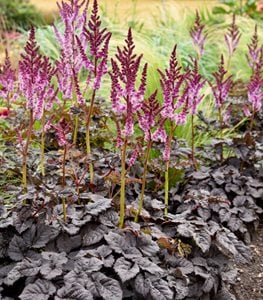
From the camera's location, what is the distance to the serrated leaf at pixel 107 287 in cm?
220

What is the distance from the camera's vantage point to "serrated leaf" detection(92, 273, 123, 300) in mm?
2199

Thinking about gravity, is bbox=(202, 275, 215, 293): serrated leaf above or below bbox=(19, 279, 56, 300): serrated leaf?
below

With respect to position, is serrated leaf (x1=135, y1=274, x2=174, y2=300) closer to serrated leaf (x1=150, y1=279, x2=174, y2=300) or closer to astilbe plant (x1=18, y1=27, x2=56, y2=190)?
serrated leaf (x1=150, y1=279, x2=174, y2=300)

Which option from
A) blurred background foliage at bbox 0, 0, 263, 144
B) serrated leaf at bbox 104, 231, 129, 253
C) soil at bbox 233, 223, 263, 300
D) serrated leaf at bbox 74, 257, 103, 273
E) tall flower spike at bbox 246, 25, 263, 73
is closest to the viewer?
serrated leaf at bbox 74, 257, 103, 273

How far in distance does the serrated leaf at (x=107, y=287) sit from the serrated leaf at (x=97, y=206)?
291 mm

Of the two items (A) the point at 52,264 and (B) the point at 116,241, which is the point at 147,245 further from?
(A) the point at 52,264

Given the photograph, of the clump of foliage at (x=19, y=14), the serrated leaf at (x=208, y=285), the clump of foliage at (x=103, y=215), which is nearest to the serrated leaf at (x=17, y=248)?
the clump of foliage at (x=103, y=215)

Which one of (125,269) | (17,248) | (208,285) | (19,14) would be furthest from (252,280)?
(19,14)

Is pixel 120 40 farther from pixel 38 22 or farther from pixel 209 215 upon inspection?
pixel 38 22

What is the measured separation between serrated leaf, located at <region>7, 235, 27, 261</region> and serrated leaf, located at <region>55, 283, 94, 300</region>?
0.83ft

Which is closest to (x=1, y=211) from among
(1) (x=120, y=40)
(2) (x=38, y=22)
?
(1) (x=120, y=40)

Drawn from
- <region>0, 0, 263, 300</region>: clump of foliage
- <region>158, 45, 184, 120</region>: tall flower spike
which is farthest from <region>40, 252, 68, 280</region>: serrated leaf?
<region>158, 45, 184, 120</region>: tall flower spike

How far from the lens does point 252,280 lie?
9.94ft

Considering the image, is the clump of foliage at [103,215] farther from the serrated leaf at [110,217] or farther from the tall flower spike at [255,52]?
the tall flower spike at [255,52]
